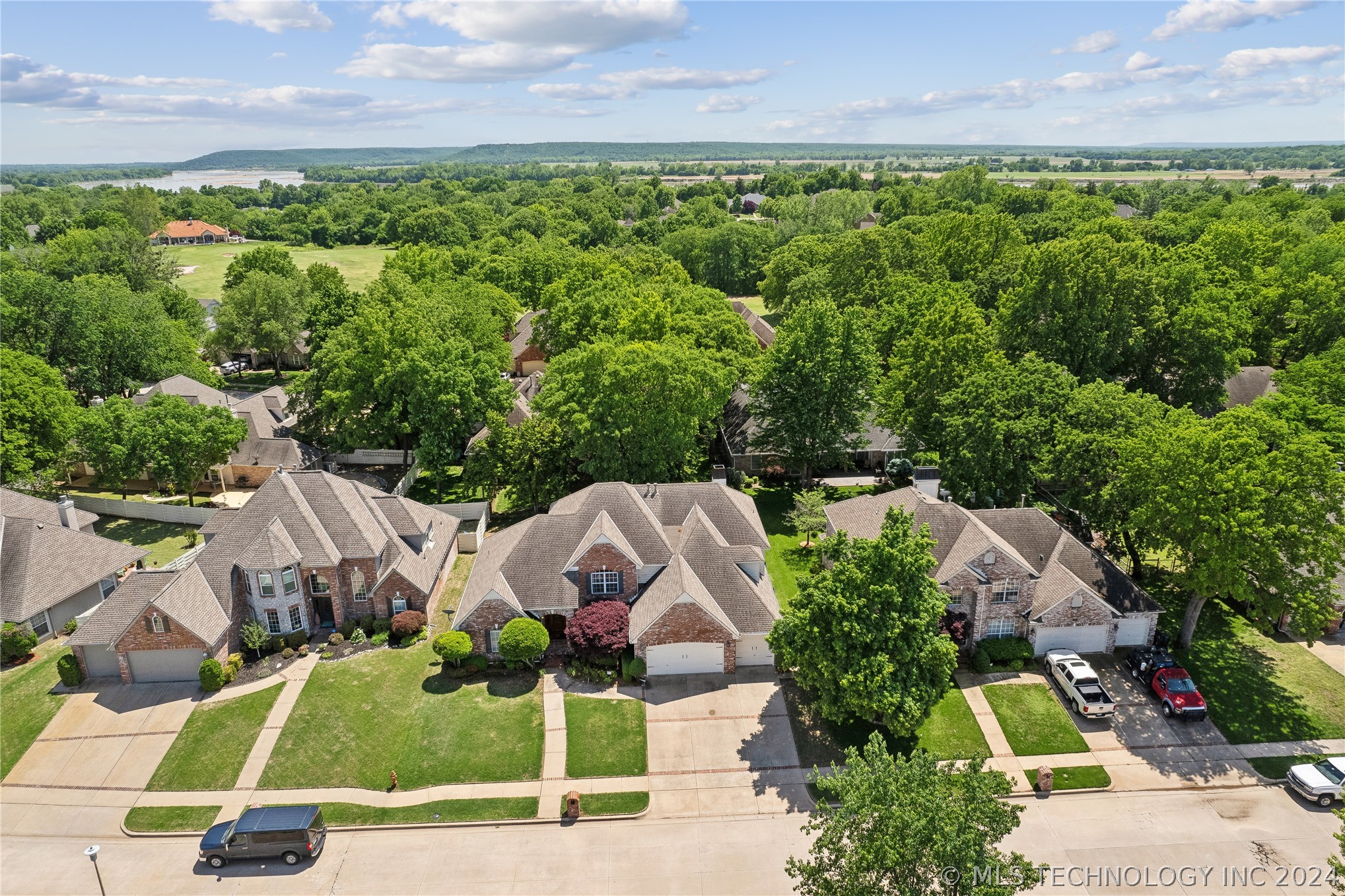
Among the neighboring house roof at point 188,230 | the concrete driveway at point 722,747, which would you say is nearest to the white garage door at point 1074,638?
the concrete driveway at point 722,747

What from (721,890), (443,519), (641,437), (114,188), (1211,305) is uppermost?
(114,188)

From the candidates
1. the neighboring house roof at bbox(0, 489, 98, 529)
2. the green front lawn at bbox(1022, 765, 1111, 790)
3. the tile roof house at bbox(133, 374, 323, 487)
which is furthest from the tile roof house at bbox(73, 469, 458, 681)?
the green front lawn at bbox(1022, 765, 1111, 790)

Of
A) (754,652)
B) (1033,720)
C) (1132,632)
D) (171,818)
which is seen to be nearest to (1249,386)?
(1132,632)

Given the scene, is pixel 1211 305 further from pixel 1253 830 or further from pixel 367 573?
pixel 367 573

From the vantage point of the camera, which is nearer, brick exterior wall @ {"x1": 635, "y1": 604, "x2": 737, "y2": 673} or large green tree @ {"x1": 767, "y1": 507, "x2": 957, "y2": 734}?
large green tree @ {"x1": 767, "y1": 507, "x2": 957, "y2": 734}

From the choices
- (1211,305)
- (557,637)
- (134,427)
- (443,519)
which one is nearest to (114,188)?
(134,427)

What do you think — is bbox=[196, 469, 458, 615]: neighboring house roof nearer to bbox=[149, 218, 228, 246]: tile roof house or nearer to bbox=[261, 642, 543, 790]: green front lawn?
bbox=[261, 642, 543, 790]: green front lawn
